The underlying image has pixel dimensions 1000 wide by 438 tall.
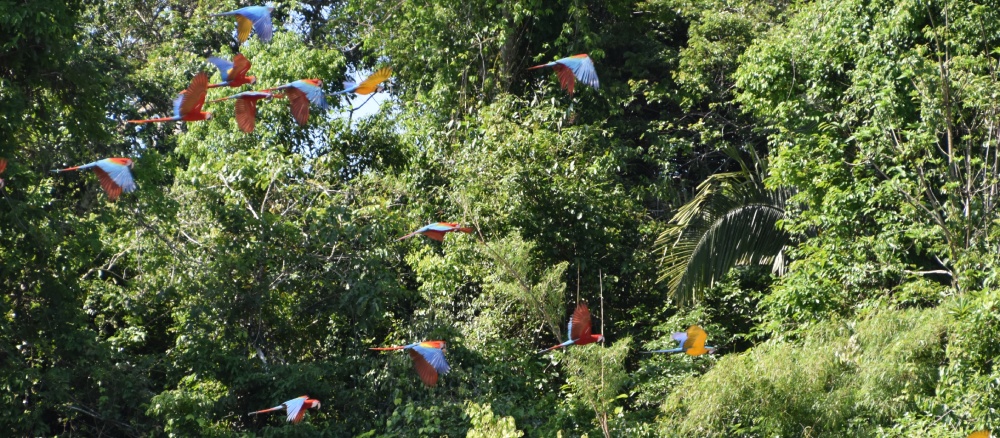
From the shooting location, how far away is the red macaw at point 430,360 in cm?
655

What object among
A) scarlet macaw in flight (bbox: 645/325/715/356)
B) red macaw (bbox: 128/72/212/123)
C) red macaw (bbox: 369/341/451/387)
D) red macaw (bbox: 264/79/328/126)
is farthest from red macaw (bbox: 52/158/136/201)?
scarlet macaw in flight (bbox: 645/325/715/356)

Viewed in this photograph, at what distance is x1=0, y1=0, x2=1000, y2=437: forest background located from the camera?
20.7ft

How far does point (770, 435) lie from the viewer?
244 inches

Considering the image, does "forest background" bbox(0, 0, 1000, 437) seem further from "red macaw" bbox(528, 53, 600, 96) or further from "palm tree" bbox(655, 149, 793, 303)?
"red macaw" bbox(528, 53, 600, 96)

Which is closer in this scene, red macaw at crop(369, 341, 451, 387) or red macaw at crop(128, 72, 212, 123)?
red macaw at crop(128, 72, 212, 123)

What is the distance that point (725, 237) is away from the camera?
839 cm

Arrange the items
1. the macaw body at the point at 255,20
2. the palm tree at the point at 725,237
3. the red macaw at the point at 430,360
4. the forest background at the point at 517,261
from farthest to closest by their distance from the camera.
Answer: the palm tree at the point at 725,237, the red macaw at the point at 430,360, the forest background at the point at 517,261, the macaw body at the point at 255,20

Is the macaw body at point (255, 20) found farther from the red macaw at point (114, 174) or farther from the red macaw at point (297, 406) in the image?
the red macaw at point (297, 406)

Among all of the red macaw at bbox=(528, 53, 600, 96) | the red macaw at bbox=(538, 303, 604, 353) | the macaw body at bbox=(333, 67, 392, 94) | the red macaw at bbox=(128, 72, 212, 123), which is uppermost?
the red macaw at bbox=(128, 72, 212, 123)

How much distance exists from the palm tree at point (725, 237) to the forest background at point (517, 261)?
0.02 meters

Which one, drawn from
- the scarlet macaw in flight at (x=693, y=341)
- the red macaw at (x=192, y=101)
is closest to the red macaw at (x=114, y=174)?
the red macaw at (x=192, y=101)

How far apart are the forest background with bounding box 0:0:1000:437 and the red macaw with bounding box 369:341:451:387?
36 centimetres

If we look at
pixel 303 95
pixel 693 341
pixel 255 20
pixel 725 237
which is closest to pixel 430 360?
pixel 693 341

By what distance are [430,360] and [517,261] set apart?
105cm
